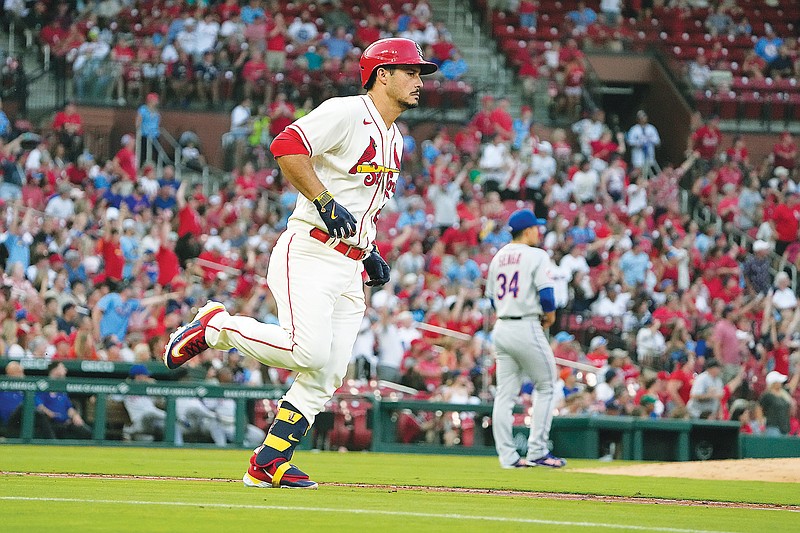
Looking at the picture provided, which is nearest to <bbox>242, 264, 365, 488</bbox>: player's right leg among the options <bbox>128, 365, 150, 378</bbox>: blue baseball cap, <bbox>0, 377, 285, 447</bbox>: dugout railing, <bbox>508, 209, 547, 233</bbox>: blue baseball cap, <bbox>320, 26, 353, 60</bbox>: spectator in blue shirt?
<bbox>508, 209, 547, 233</bbox>: blue baseball cap

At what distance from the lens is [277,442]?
22.3 ft

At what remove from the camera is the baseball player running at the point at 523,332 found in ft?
36.1

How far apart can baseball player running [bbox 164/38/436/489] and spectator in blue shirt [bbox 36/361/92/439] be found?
22.5 ft

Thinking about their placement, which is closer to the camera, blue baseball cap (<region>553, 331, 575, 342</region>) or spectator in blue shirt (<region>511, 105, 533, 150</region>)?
blue baseball cap (<region>553, 331, 575, 342</region>)

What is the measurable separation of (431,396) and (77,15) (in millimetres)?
12444

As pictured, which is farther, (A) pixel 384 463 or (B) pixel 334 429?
(B) pixel 334 429

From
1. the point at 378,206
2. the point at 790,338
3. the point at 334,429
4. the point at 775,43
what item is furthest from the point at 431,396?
the point at 775,43

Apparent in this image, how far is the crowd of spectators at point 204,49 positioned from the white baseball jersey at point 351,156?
16616 millimetres

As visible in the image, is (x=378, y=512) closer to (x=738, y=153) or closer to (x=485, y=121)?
(x=485, y=121)

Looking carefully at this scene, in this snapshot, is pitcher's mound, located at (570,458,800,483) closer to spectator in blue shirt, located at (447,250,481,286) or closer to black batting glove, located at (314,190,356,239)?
black batting glove, located at (314,190,356,239)

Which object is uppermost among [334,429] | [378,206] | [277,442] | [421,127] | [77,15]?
[77,15]

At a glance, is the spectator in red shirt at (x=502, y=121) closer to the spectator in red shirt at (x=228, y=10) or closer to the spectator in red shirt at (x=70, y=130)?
the spectator in red shirt at (x=228, y=10)

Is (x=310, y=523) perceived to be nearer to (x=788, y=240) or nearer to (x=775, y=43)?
(x=788, y=240)

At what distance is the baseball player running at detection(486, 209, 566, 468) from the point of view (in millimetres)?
A: 11008
